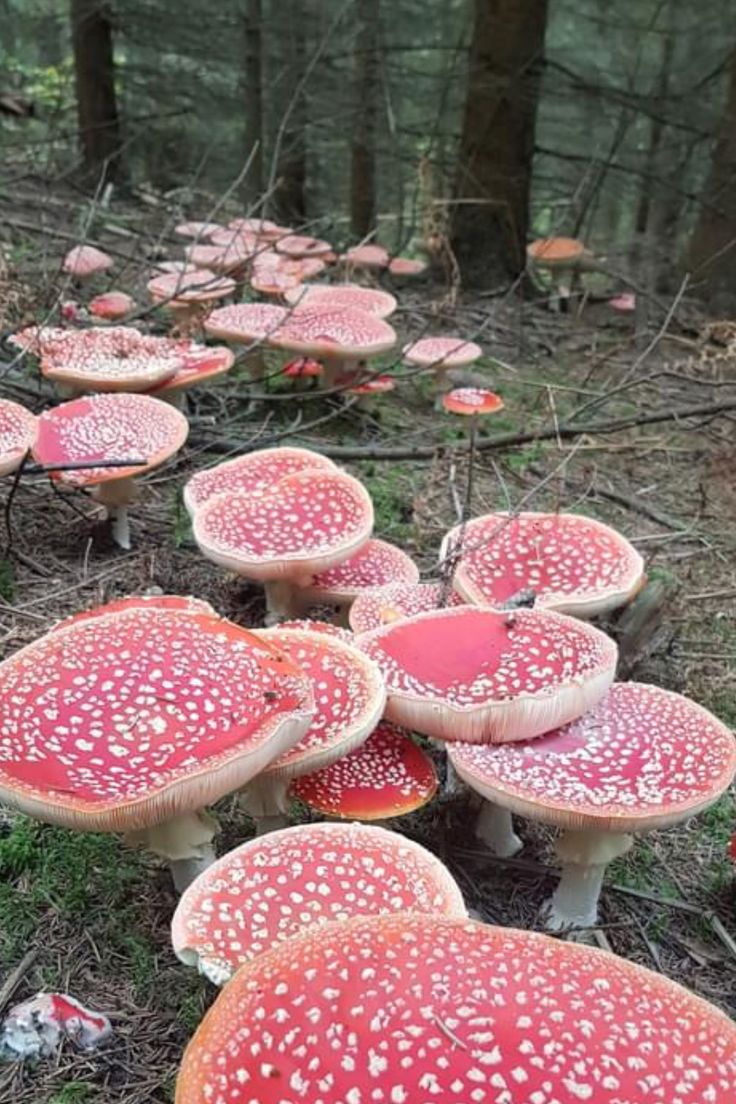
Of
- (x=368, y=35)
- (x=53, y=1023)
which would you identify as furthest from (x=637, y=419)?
(x=368, y=35)

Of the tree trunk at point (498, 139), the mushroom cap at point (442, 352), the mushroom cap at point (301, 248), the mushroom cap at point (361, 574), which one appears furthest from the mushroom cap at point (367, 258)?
the mushroom cap at point (361, 574)

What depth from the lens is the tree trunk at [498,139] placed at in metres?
11.0

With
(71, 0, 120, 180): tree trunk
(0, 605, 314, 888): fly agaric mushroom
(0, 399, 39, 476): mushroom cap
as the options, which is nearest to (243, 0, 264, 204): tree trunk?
(71, 0, 120, 180): tree trunk

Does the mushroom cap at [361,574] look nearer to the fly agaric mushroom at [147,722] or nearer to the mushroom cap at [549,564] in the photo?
the mushroom cap at [549,564]

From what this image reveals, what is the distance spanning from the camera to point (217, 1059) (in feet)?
6.35

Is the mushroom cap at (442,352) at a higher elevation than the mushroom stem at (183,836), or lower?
lower

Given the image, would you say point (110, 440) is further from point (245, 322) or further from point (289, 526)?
point (245, 322)

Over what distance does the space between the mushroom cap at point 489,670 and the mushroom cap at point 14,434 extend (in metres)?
1.87

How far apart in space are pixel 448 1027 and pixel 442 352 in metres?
6.48

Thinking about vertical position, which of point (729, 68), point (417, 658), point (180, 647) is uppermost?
point (729, 68)

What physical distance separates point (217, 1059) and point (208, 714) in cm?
103

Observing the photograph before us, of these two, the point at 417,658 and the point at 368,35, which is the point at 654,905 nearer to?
the point at 417,658

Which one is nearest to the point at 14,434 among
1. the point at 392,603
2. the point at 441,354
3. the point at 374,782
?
the point at 392,603

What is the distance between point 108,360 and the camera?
5523 millimetres
